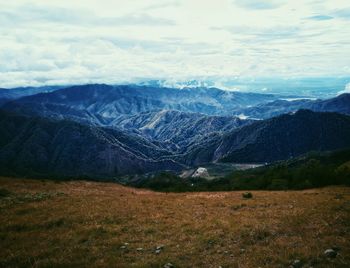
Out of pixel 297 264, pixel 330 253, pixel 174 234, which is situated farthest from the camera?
pixel 174 234

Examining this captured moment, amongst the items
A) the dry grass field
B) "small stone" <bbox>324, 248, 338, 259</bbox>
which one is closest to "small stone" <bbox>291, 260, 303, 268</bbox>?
the dry grass field

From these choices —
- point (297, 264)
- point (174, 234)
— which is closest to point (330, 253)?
point (297, 264)

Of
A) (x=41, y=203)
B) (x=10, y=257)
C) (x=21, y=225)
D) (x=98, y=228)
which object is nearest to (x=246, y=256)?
(x=98, y=228)

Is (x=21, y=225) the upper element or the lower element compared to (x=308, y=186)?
upper

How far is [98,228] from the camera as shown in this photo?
21188 mm

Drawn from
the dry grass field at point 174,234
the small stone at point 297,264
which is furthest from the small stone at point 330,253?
the small stone at point 297,264

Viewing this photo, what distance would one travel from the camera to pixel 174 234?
2025 centimetres

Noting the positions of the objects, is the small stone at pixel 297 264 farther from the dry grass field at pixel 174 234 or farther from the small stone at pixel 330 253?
the small stone at pixel 330 253

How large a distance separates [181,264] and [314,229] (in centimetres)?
871

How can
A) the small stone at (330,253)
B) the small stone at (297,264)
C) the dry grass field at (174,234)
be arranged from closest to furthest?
the small stone at (297,264) → the small stone at (330,253) → the dry grass field at (174,234)

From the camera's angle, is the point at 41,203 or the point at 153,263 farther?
the point at 41,203

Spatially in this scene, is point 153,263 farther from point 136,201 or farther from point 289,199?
point 289,199

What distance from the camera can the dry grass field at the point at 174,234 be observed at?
1602cm

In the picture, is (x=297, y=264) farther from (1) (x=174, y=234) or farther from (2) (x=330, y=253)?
(1) (x=174, y=234)
